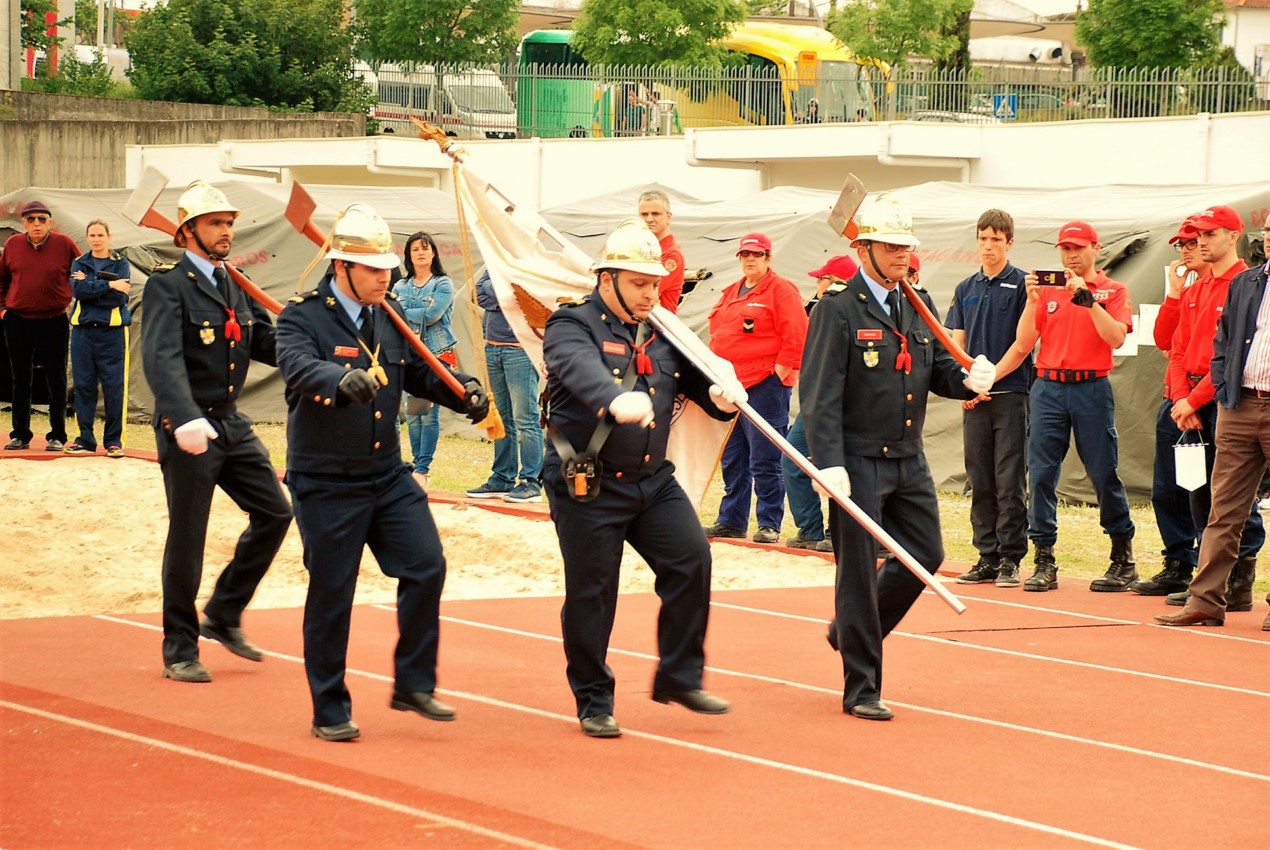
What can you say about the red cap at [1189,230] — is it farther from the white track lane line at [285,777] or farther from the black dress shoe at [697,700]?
the white track lane line at [285,777]

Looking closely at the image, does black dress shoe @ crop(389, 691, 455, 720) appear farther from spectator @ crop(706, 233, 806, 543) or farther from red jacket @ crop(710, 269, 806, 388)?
red jacket @ crop(710, 269, 806, 388)

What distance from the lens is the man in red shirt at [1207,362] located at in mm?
9445

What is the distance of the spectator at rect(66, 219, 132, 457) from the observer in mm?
14578

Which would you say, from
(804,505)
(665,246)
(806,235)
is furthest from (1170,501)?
(806,235)

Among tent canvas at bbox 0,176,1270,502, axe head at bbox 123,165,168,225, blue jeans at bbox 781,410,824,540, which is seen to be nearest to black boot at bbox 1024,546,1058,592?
blue jeans at bbox 781,410,824,540

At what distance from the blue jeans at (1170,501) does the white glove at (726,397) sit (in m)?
4.16

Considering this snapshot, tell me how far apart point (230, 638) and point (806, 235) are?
10.1 metres

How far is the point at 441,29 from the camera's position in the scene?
4234cm

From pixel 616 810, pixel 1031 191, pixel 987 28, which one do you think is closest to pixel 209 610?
pixel 616 810

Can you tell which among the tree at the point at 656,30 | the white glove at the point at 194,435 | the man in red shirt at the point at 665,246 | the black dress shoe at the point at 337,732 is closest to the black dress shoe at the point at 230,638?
the white glove at the point at 194,435

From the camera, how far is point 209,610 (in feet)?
25.4

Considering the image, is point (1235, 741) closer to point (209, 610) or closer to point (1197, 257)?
point (1197, 257)

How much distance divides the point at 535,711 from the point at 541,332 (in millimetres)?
2392

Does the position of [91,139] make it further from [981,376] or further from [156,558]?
[981,376]
